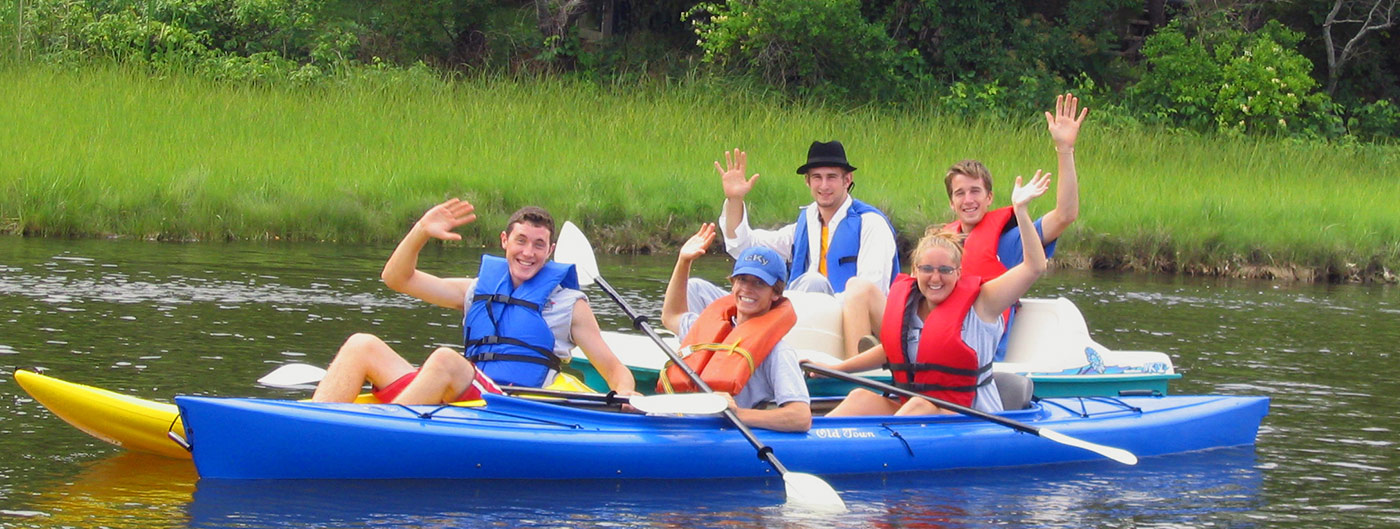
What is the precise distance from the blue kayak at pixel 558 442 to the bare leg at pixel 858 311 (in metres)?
0.73

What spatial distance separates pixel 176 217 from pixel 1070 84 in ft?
37.4

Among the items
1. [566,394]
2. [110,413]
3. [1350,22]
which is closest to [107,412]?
[110,413]

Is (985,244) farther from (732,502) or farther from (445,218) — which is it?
(445,218)

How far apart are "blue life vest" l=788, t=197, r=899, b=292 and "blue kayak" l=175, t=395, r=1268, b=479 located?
102cm

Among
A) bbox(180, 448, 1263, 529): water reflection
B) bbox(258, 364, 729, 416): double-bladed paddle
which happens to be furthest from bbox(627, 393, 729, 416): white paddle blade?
bbox(180, 448, 1263, 529): water reflection

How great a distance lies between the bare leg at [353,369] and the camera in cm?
539

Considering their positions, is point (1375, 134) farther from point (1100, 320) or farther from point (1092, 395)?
point (1092, 395)

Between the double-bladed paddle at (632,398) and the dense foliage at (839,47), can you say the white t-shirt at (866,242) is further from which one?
the dense foliage at (839,47)

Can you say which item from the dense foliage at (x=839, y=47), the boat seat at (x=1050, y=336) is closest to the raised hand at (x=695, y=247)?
the boat seat at (x=1050, y=336)

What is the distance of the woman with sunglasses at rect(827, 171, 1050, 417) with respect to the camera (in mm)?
5617

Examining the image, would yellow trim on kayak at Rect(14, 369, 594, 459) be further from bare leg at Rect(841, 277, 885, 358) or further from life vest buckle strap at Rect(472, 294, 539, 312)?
bare leg at Rect(841, 277, 885, 358)

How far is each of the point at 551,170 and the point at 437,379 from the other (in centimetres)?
878

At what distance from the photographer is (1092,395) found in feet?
23.6

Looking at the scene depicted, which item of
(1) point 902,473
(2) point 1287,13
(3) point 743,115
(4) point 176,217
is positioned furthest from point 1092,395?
(2) point 1287,13
